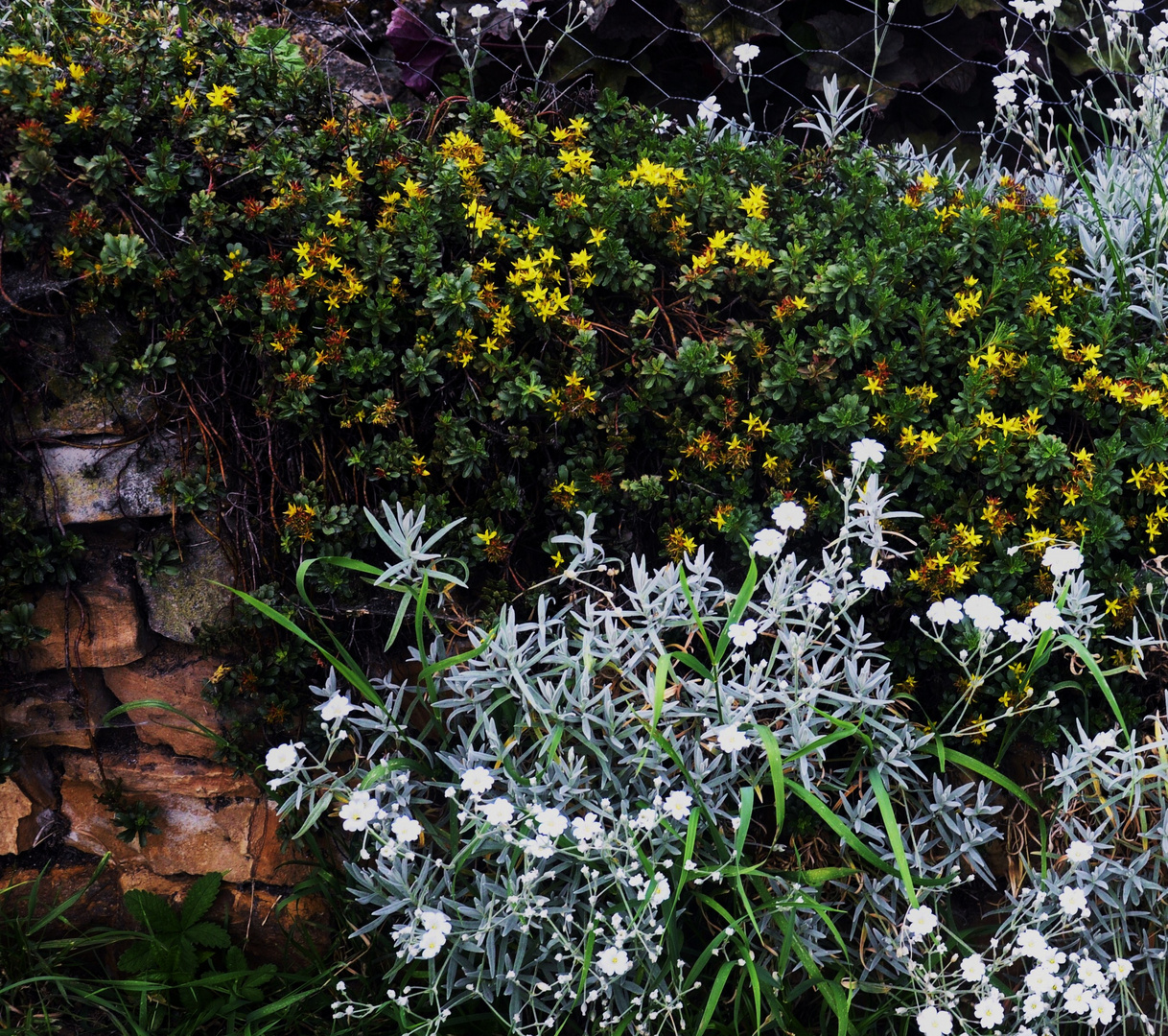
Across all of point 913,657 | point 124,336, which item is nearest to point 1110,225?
point 913,657

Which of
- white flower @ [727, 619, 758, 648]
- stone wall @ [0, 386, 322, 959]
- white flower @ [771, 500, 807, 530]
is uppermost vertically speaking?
white flower @ [771, 500, 807, 530]

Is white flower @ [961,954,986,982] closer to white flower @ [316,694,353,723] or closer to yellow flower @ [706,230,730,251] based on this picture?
white flower @ [316,694,353,723]

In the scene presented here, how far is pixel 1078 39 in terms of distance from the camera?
3.86 meters

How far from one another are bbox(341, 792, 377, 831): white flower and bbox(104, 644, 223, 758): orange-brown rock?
1.84 ft

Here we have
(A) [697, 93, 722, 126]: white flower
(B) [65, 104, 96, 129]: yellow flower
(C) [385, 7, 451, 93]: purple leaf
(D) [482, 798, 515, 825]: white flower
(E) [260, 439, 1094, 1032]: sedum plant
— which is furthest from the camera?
(C) [385, 7, 451, 93]: purple leaf

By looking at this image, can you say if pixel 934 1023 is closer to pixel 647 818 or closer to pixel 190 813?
pixel 647 818

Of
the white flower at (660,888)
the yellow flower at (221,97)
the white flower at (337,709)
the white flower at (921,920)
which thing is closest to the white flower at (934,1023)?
the white flower at (921,920)

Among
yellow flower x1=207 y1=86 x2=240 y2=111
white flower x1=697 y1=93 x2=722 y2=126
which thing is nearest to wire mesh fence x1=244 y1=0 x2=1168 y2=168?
white flower x1=697 y1=93 x2=722 y2=126

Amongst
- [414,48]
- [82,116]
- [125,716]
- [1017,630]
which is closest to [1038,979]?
[1017,630]

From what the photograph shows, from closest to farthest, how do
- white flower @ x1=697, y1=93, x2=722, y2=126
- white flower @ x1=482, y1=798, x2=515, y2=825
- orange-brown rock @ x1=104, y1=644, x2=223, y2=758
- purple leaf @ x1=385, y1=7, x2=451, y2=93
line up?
white flower @ x1=482, y1=798, x2=515, y2=825 < orange-brown rock @ x1=104, y1=644, x2=223, y2=758 < white flower @ x1=697, y1=93, x2=722, y2=126 < purple leaf @ x1=385, y1=7, x2=451, y2=93

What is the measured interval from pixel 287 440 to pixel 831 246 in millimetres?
1216

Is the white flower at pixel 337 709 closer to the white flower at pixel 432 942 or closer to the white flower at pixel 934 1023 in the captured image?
the white flower at pixel 432 942

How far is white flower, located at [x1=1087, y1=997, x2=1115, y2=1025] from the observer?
5.49 feet

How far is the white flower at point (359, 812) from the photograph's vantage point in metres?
1.63
